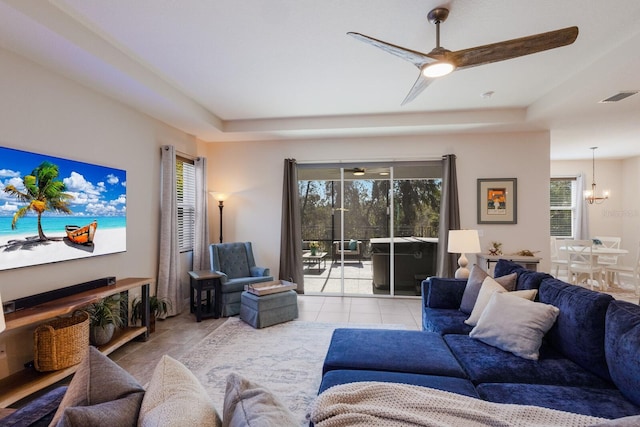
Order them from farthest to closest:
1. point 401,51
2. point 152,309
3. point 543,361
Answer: point 152,309 → point 401,51 → point 543,361

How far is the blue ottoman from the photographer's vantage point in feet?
12.5

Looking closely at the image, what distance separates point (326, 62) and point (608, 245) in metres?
7.49

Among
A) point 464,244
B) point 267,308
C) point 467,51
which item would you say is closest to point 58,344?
point 267,308

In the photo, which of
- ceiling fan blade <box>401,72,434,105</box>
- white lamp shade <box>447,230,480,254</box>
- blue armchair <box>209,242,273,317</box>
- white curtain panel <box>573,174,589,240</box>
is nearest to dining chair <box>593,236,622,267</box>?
white curtain panel <box>573,174,589,240</box>

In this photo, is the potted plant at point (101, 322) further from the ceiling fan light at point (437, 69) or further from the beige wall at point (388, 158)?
the ceiling fan light at point (437, 69)

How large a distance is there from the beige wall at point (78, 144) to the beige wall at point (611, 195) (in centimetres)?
835

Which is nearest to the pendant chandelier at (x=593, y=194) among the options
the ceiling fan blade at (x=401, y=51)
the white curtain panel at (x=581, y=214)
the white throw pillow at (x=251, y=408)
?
→ the white curtain panel at (x=581, y=214)

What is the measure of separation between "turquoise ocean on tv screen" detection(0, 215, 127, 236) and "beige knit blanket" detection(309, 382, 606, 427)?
103 inches

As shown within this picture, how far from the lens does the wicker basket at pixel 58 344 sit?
2.36 m

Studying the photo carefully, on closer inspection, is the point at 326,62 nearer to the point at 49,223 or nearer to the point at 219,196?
the point at 49,223

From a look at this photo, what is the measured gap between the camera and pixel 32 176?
8.18ft

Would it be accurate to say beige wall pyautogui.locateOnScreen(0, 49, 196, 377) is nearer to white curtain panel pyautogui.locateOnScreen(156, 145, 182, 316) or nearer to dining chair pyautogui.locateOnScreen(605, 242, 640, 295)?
white curtain panel pyautogui.locateOnScreen(156, 145, 182, 316)

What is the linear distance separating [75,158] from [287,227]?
299 centimetres

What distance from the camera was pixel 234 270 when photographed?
468 cm
